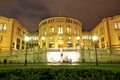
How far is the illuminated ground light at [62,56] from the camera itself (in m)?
Result: 42.9

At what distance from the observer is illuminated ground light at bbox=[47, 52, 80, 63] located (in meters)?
42.9

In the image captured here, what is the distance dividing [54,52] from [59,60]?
3.04m

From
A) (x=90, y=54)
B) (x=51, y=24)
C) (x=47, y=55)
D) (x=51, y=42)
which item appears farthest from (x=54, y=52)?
(x=51, y=24)

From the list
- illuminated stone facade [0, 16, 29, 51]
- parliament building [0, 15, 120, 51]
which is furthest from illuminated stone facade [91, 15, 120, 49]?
illuminated stone facade [0, 16, 29, 51]

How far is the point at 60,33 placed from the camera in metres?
69.6

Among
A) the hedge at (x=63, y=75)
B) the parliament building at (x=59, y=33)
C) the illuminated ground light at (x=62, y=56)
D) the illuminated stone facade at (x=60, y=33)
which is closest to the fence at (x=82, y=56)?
the illuminated ground light at (x=62, y=56)

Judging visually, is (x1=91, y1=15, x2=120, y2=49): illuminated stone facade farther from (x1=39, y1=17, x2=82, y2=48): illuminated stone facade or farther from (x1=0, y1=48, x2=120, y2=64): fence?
(x1=0, y1=48, x2=120, y2=64): fence

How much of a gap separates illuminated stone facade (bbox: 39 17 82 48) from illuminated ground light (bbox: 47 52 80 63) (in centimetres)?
2300

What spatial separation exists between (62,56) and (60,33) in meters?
27.8

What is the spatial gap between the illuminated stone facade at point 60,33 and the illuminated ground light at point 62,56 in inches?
906

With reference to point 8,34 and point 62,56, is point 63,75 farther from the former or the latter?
point 8,34

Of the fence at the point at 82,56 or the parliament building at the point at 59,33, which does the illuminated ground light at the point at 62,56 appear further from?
the parliament building at the point at 59,33

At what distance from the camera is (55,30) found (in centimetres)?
7062

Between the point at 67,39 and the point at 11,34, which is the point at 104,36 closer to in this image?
the point at 67,39
